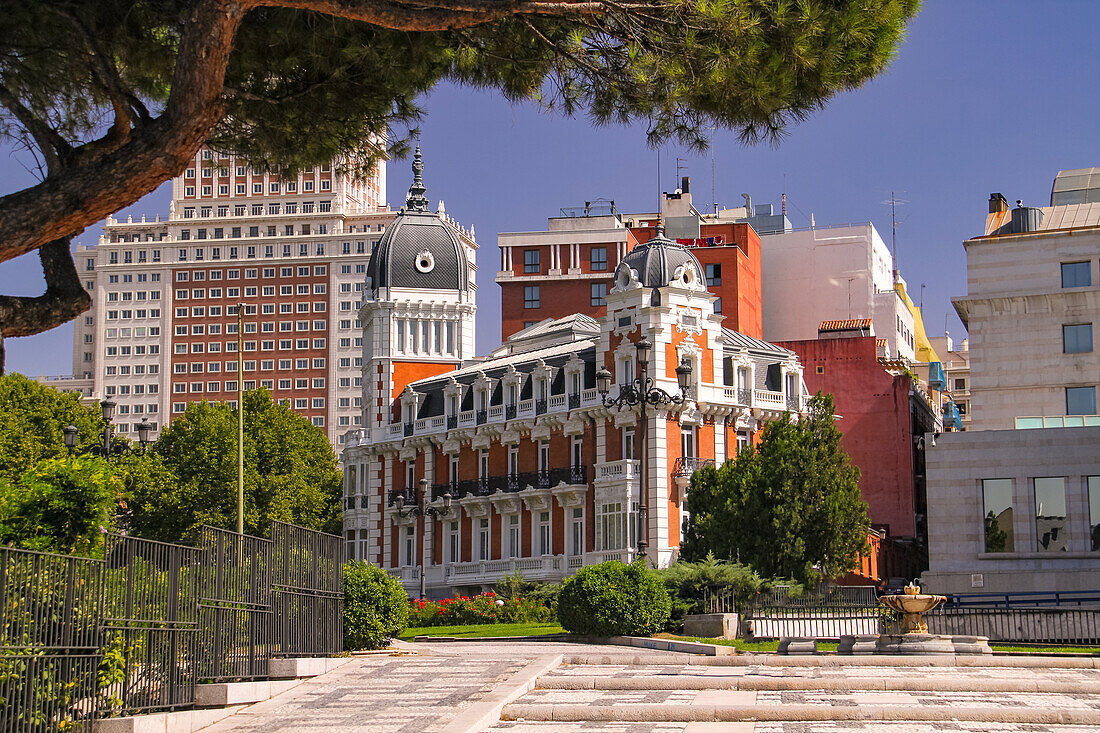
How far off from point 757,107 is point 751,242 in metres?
59.7

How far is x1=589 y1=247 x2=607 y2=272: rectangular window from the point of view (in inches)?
3236

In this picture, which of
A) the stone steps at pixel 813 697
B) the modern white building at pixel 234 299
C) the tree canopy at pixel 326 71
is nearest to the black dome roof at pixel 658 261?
the stone steps at pixel 813 697

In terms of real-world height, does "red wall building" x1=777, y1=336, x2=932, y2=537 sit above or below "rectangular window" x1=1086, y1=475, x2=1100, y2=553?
above

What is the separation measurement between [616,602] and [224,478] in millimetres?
41426

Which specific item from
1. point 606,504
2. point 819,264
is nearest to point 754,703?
point 606,504

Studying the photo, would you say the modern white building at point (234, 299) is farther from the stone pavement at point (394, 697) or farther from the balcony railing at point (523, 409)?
the stone pavement at point (394, 697)

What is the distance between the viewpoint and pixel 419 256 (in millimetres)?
66688

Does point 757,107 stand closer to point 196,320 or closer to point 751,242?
point 751,242

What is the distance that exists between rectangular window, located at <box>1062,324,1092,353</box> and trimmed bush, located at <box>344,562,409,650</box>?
28.6 meters

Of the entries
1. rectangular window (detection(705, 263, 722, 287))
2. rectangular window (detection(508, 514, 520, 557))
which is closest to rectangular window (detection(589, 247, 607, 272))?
rectangular window (detection(705, 263, 722, 287))

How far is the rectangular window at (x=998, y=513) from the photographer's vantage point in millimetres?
39781

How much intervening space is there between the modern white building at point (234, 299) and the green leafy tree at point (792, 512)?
294 ft

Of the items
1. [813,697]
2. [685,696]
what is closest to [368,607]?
[685,696]

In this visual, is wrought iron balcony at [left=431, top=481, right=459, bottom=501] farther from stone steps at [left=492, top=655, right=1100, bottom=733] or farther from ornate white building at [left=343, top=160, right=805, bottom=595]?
stone steps at [left=492, top=655, right=1100, bottom=733]
